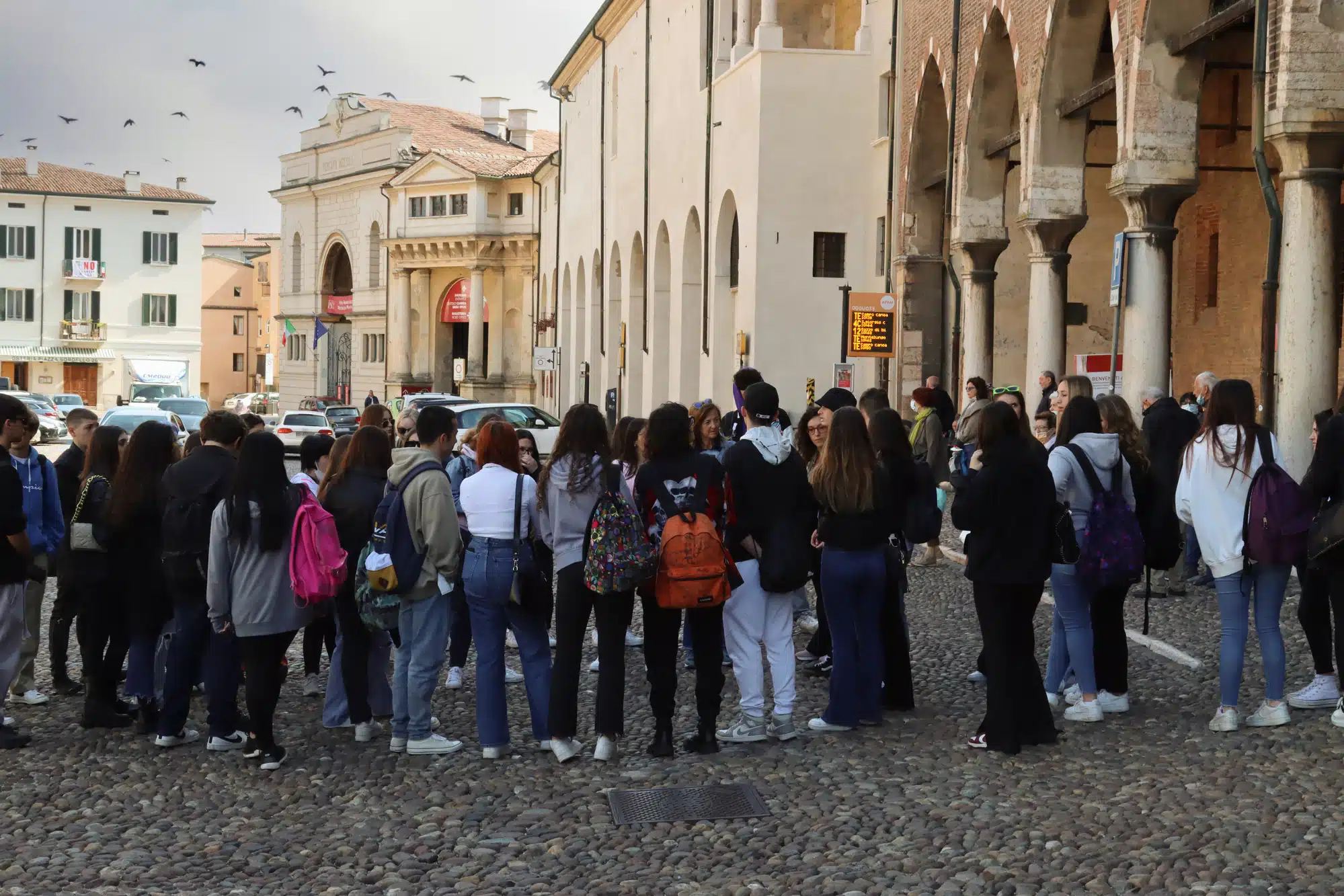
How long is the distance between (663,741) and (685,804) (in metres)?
0.82

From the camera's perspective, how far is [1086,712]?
825cm

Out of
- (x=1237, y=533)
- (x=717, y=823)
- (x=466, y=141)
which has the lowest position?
(x=717, y=823)

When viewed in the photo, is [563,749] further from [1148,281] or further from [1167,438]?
[1148,281]

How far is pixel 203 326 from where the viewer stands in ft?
335

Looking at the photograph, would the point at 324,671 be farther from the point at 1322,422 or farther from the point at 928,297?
the point at 928,297

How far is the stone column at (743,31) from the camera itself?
104 ft

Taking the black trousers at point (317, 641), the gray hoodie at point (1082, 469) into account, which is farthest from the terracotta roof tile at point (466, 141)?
the gray hoodie at point (1082, 469)

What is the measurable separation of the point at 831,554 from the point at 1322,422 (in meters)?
2.60

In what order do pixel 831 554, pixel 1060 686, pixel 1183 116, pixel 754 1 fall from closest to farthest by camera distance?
pixel 831 554, pixel 1060 686, pixel 1183 116, pixel 754 1

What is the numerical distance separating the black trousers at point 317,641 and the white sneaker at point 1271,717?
15.9 ft

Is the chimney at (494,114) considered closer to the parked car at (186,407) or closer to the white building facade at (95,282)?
the white building facade at (95,282)

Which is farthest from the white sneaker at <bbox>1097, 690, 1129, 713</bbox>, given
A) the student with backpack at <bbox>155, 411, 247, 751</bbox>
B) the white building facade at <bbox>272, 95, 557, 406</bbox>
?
the white building facade at <bbox>272, 95, 557, 406</bbox>

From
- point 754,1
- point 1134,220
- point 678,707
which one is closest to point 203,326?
point 754,1

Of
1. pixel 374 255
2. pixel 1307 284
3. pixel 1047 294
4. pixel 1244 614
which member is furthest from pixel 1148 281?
pixel 374 255
